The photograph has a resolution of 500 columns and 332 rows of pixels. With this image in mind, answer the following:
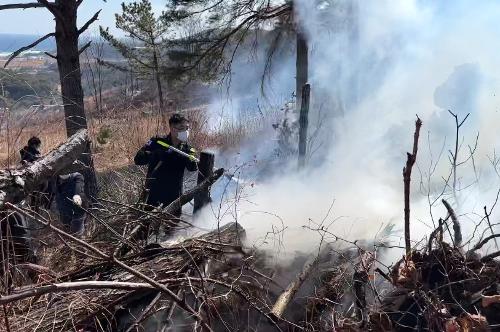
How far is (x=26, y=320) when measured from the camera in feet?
9.04

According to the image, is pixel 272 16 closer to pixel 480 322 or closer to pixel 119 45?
pixel 119 45

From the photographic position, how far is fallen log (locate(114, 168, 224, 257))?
368 cm

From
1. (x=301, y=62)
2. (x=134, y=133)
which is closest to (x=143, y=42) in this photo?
(x=134, y=133)

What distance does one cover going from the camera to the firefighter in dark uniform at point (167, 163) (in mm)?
5117

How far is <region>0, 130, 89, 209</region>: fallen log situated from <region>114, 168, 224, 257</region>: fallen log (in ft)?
2.24

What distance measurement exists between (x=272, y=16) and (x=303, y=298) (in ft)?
25.4

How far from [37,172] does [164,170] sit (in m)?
1.94

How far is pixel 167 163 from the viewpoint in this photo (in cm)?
513

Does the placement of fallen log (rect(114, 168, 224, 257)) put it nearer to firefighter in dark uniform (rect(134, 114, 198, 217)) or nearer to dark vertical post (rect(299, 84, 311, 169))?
firefighter in dark uniform (rect(134, 114, 198, 217))

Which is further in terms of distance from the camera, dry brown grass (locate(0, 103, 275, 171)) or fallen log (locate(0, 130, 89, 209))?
dry brown grass (locate(0, 103, 275, 171))

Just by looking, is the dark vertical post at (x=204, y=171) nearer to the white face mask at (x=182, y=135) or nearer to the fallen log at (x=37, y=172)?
the white face mask at (x=182, y=135)

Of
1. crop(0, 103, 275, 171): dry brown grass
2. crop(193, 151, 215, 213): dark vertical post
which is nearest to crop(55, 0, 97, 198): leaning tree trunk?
crop(193, 151, 215, 213): dark vertical post

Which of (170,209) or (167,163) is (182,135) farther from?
(170,209)

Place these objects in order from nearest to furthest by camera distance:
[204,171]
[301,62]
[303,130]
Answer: [204,171]
[303,130]
[301,62]
